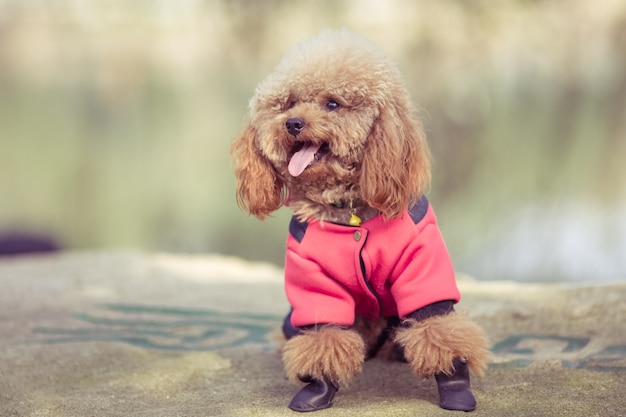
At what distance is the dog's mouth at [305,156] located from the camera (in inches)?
73.7

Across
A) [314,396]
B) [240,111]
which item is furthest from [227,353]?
[240,111]

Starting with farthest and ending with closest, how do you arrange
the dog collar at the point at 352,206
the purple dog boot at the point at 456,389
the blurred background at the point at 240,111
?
the blurred background at the point at 240,111 → the dog collar at the point at 352,206 → the purple dog boot at the point at 456,389

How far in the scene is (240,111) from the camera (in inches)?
256

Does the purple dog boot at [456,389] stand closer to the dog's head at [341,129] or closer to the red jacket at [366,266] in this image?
the red jacket at [366,266]

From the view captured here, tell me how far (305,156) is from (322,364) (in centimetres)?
45

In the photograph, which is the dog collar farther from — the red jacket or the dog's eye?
the dog's eye

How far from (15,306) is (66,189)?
3576 mm

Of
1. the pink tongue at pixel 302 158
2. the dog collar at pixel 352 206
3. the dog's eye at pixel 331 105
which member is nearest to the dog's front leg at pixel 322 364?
the dog collar at pixel 352 206

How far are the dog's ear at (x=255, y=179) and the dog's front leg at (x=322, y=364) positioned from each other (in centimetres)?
33

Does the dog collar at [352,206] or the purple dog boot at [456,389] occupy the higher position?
the dog collar at [352,206]

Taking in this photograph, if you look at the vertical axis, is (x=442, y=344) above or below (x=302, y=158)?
below

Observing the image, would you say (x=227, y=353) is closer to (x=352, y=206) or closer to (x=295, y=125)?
(x=352, y=206)

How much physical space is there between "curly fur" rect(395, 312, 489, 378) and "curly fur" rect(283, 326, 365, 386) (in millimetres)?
118

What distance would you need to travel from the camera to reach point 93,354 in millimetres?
2381
